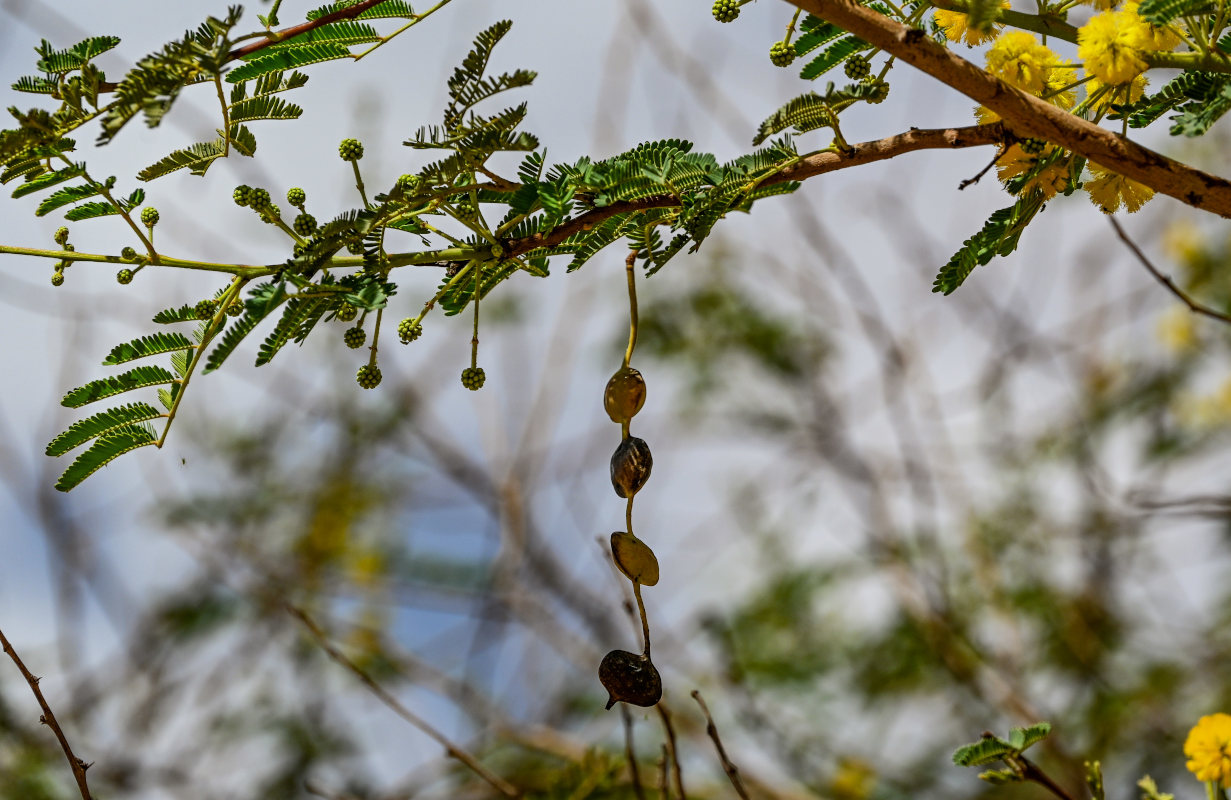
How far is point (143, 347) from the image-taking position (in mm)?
1365

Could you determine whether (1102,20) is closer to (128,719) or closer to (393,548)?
(128,719)

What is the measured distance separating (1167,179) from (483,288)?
80 centimetres

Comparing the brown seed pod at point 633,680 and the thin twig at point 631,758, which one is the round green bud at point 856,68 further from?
the thin twig at point 631,758

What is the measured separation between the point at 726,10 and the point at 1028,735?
1.02 meters

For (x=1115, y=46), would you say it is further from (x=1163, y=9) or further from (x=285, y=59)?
(x=285, y=59)

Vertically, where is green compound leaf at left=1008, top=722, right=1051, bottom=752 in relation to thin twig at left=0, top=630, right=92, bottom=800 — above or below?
above

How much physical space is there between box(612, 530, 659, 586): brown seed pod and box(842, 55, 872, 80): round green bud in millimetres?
640

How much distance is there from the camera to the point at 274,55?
52.6 inches

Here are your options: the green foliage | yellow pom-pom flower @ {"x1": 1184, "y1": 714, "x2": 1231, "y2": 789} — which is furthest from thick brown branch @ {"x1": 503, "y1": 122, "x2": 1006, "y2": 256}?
yellow pom-pom flower @ {"x1": 1184, "y1": 714, "x2": 1231, "y2": 789}

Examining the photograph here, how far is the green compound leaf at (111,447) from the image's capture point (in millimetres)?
1383

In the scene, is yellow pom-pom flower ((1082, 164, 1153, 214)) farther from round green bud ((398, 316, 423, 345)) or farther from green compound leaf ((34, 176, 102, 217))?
green compound leaf ((34, 176, 102, 217))

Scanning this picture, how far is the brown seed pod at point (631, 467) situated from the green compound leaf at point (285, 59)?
611 mm

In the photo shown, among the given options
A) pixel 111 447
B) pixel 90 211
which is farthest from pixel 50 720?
pixel 90 211

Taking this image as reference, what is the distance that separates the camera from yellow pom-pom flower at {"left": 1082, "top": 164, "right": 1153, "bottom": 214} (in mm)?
1379
